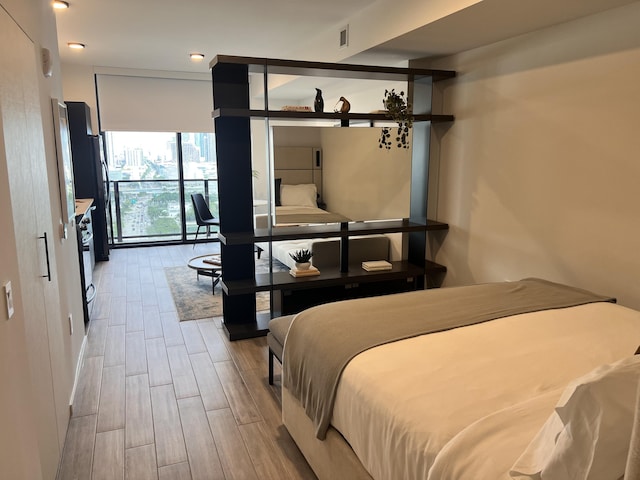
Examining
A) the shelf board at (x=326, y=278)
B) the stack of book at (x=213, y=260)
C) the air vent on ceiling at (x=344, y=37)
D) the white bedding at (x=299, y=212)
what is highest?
the air vent on ceiling at (x=344, y=37)

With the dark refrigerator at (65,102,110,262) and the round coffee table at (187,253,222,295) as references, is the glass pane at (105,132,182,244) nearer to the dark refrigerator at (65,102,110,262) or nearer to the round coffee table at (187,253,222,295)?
the dark refrigerator at (65,102,110,262)

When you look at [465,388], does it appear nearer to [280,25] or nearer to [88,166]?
[280,25]

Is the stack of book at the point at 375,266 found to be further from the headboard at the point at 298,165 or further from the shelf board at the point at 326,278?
the headboard at the point at 298,165

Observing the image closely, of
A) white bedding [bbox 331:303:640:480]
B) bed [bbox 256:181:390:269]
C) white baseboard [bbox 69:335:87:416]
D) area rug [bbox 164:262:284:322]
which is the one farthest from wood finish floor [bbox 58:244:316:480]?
bed [bbox 256:181:390:269]

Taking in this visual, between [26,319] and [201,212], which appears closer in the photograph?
[26,319]

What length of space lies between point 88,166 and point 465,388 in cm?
546

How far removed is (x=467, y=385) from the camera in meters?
1.63

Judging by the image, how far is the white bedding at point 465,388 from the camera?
4.36 feet

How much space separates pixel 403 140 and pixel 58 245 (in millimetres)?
2857

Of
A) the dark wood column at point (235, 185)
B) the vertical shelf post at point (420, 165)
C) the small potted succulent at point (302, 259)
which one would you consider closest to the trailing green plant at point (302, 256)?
the small potted succulent at point (302, 259)

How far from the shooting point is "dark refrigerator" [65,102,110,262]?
214 inches

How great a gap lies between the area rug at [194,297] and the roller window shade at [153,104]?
252 cm

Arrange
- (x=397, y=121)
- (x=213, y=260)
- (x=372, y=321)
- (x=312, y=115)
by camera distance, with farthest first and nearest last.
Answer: (x=213, y=260) < (x=397, y=121) < (x=312, y=115) < (x=372, y=321)

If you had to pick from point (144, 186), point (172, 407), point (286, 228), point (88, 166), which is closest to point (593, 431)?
point (172, 407)
